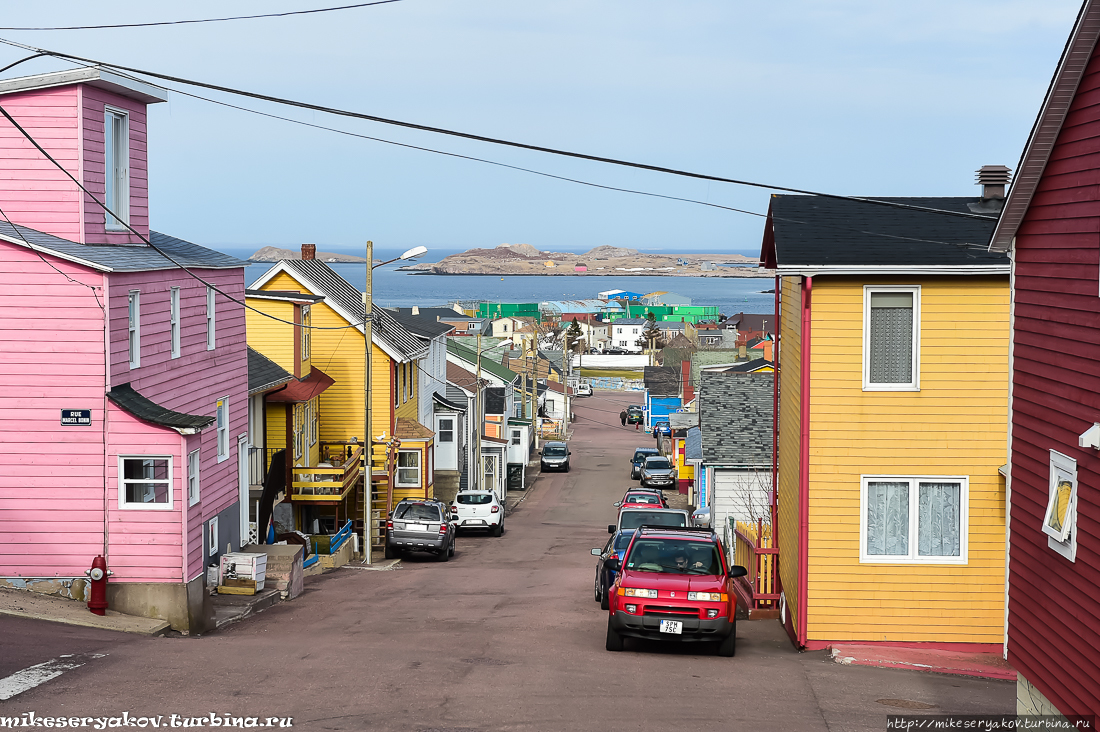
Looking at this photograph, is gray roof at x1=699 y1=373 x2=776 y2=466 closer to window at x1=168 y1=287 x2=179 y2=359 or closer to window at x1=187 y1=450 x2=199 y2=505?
window at x1=168 y1=287 x2=179 y2=359

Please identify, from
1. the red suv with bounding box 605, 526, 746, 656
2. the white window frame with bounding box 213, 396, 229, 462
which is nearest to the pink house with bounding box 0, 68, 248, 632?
the white window frame with bounding box 213, 396, 229, 462

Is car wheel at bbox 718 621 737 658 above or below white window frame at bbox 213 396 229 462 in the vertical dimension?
below

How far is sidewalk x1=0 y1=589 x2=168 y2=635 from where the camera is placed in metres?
16.5

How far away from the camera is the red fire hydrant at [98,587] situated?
1758cm

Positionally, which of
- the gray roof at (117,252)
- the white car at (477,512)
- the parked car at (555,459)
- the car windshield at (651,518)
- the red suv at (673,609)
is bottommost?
the parked car at (555,459)

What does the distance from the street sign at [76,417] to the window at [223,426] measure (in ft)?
17.7

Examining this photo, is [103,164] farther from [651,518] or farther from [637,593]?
[651,518]

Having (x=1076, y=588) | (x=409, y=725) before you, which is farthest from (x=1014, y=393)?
(x=409, y=725)

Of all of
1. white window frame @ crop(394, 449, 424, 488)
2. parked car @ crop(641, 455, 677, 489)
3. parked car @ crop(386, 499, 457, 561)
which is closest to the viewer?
parked car @ crop(386, 499, 457, 561)

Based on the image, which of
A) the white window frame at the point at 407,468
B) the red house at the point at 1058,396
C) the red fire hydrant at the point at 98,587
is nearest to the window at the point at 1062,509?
the red house at the point at 1058,396

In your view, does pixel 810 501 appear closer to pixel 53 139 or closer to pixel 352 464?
pixel 53 139

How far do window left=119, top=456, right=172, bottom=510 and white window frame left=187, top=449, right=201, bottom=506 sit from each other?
0.33 m

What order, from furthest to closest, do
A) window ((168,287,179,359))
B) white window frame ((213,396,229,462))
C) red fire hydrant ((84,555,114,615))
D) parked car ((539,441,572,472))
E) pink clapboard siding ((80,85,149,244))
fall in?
parked car ((539,441,572,472)) < white window frame ((213,396,229,462)) < window ((168,287,179,359)) < pink clapboard siding ((80,85,149,244)) < red fire hydrant ((84,555,114,615))

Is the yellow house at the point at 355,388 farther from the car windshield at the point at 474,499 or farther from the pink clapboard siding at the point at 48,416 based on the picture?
the pink clapboard siding at the point at 48,416
